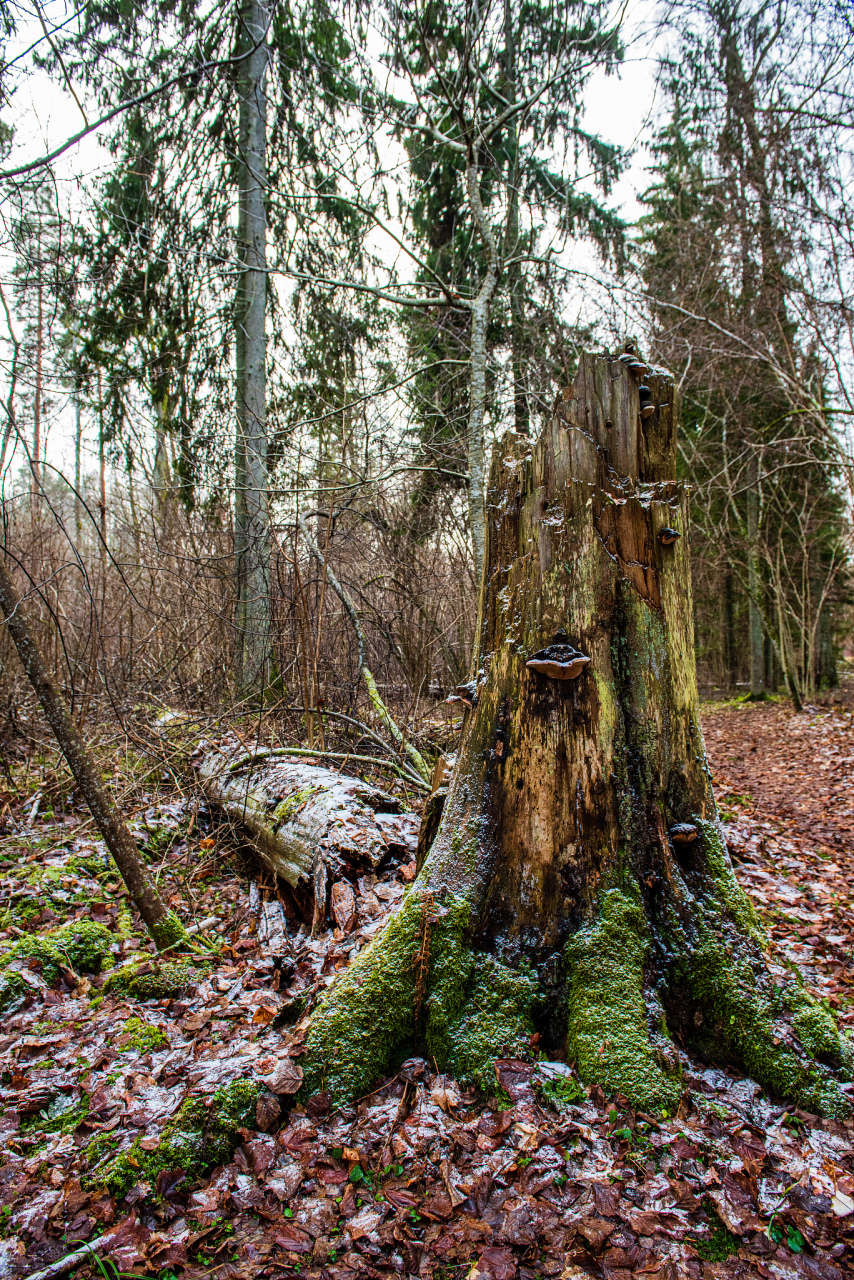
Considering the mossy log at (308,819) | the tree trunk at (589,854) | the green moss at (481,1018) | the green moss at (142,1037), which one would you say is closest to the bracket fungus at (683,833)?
the tree trunk at (589,854)

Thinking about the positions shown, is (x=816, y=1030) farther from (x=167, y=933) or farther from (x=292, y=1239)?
(x=167, y=933)

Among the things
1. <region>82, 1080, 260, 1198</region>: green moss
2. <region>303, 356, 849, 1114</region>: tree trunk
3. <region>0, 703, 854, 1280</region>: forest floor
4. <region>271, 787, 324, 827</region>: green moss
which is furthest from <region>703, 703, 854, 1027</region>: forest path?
<region>271, 787, 324, 827</region>: green moss

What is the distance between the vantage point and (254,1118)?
198 cm

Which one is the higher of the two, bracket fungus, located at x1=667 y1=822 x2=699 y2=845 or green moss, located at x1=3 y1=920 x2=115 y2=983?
bracket fungus, located at x1=667 y1=822 x2=699 y2=845

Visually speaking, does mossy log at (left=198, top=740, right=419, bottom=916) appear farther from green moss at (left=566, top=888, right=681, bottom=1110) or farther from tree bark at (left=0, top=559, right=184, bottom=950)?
green moss at (left=566, top=888, right=681, bottom=1110)

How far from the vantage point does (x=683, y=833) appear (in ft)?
7.27

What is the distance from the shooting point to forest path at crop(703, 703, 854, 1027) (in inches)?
124

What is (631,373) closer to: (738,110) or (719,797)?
(719,797)

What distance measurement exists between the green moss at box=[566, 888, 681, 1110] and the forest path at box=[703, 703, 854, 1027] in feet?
3.41

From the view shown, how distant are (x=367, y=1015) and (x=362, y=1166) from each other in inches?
16.6

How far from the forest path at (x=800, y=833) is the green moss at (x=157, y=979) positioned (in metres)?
2.91

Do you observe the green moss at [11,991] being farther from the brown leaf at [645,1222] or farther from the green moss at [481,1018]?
the brown leaf at [645,1222]

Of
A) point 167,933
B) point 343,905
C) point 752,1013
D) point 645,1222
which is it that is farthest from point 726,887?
point 167,933

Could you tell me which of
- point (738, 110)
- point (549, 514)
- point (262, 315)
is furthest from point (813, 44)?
point (549, 514)
